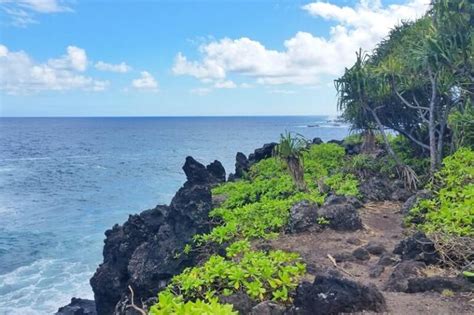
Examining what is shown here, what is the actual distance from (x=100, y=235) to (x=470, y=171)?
732 inches

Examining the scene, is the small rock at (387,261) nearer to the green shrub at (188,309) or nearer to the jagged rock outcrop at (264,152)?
the green shrub at (188,309)

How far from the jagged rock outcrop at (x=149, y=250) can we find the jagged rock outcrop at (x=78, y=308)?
3027 millimetres

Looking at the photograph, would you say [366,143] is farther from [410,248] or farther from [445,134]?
[410,248]

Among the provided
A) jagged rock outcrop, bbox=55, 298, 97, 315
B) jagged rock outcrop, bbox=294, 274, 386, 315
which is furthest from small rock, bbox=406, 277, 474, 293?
jagged rock outcrop, bbox=55, 298, 97, 315

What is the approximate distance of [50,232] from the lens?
2328 cm

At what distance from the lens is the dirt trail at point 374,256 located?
4.79 metres

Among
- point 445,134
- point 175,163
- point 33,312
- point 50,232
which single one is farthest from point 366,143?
point 175,163

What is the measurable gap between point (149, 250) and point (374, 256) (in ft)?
15.7

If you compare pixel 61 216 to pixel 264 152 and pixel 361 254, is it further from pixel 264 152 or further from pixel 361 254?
pixel 361 254

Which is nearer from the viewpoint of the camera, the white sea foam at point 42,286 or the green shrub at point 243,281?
the green shrub at point 243,281

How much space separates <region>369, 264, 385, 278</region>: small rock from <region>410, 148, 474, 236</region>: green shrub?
121cm

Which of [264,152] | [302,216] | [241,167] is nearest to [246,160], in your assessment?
[264,152]

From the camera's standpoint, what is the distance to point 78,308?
14430mm

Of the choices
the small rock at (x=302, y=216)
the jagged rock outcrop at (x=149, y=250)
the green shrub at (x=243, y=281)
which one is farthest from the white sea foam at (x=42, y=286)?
the green shrub at (x=243, y=281)
